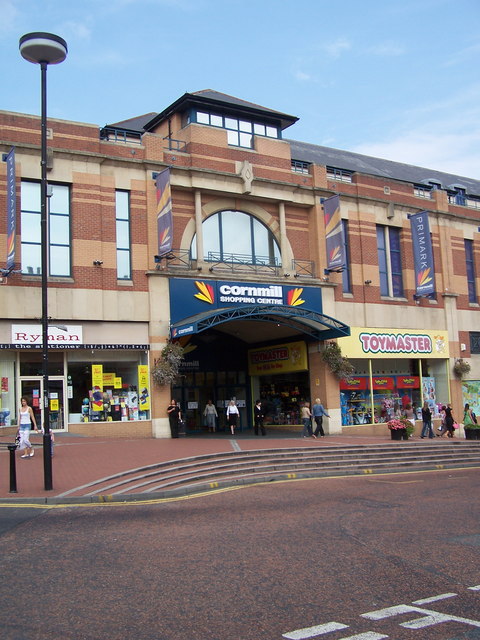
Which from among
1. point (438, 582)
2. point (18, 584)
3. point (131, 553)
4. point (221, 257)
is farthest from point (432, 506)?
point (221, 257)

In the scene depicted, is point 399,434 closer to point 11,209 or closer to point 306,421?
point 306,421

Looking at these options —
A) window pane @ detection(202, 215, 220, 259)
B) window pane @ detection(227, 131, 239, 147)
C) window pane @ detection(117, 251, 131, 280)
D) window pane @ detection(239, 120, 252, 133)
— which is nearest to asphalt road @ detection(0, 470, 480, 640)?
window pane @ detection(117, 251, 131, 280)

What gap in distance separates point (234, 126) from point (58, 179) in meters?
8.33

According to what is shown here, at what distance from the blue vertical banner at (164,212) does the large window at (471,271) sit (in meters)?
17.6

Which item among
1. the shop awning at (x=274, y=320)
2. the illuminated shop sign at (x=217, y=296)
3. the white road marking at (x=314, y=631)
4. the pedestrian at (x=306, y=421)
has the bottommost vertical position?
the white road marking at (x=314, y=631)

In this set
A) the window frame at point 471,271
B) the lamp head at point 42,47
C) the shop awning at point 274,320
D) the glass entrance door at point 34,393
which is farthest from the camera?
the window frame at point 471,271

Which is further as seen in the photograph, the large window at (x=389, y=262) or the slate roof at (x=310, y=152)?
the large window at (x=389, y=262)

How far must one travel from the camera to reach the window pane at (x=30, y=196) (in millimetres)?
22531

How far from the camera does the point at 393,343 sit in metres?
29.4

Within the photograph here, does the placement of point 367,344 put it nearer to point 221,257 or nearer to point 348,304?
point 348,304

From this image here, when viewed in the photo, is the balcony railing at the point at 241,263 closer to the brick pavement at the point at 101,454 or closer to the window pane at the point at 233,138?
the window pane at the point at 233,138

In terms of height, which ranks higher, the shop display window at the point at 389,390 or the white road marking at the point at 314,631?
the shop display window at the point at 389,390

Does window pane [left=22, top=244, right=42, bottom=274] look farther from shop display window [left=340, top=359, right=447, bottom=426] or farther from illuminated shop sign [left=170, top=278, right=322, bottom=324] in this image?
shop display window [left=340, top=359, right=447, bottom=426]

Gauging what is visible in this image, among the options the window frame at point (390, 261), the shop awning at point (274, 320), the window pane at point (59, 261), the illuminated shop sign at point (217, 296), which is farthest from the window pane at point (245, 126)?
the window pane at point (59, 261)
